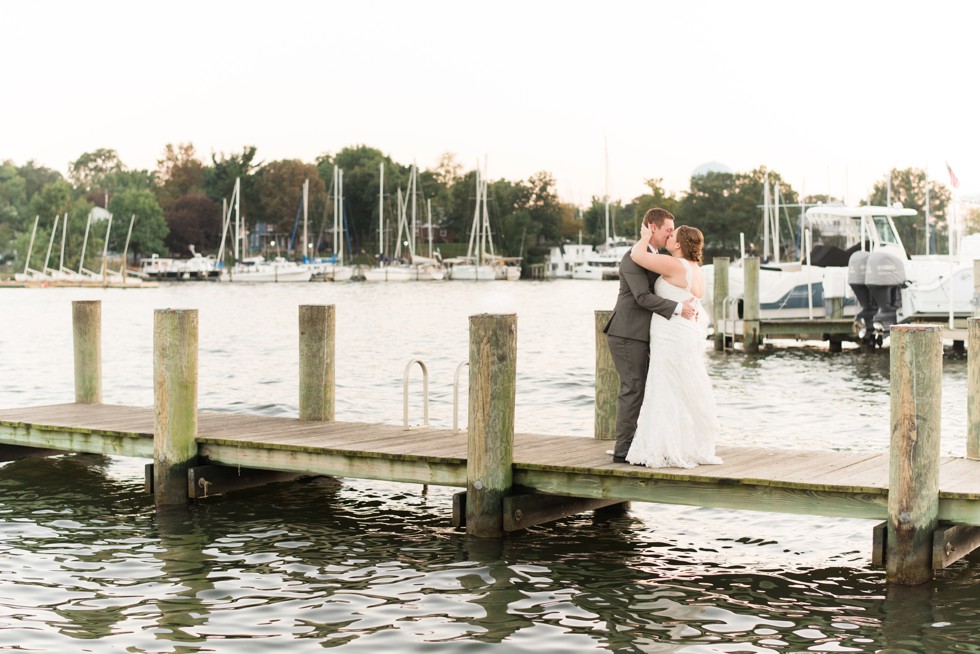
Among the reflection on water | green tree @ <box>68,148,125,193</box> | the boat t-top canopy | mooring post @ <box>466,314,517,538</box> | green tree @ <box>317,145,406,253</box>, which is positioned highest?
green tree @ <box>68,148,125,193</box>

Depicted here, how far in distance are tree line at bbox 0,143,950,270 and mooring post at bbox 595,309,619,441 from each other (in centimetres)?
10406

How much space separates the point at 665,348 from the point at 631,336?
12.6 inches

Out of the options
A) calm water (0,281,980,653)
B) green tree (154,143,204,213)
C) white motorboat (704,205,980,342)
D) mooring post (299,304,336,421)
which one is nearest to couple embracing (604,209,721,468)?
calm water (0,281,980,653)

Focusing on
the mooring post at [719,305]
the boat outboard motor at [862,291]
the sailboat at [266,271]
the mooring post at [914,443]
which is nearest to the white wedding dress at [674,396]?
the mooring post at [914,443]

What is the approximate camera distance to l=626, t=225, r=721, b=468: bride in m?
9.94

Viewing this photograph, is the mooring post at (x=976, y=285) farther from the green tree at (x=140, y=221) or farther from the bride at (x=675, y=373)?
the green tree at (x=140, y=221)

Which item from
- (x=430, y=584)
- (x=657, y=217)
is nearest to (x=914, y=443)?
(x=657, y=217)

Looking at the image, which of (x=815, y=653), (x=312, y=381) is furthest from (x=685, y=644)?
(x=312, y=381)

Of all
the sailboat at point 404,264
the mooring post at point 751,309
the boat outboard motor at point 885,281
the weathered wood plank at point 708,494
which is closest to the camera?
the weathered wood plank at point 708,494

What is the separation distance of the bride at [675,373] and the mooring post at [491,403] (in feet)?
3.53

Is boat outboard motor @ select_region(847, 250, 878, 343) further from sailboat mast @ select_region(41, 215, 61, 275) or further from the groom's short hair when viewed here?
sailboat mast @ select_region(41, 215, 61, 275)

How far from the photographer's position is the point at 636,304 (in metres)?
10.1

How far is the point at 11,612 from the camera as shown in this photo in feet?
30.4

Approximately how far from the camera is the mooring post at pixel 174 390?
11.9 m
